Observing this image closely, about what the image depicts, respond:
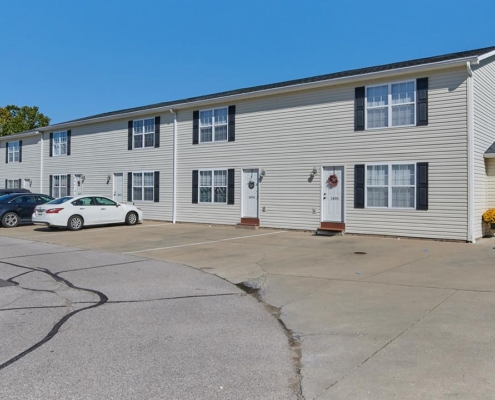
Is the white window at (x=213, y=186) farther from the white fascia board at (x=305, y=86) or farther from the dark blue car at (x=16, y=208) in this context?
the dark blue car at (x=16, y=208)

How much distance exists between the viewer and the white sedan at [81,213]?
1678 cm

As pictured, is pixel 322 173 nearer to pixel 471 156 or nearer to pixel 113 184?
pixel 471 156

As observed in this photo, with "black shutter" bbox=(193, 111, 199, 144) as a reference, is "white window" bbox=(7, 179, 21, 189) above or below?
below

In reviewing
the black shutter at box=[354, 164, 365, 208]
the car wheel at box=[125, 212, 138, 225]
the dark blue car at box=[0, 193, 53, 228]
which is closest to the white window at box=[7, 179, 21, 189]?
the dark blue car at box=[0, 193, 53, 228]

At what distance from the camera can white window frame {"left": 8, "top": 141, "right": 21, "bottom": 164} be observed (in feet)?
97.3

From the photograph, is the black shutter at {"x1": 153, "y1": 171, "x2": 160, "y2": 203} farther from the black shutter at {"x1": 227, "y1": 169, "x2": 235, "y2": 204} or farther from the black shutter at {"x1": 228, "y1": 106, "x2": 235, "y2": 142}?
the black shutter at {"x1": 228, "y1": 106, "x2": 235, "y2": 142}

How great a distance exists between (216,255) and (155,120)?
38.9 feet

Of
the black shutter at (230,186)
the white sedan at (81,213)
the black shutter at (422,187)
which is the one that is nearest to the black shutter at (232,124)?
the black shutter at (230,186)

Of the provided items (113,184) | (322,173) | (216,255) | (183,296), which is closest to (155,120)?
(113,184)

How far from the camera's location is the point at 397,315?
5.84m

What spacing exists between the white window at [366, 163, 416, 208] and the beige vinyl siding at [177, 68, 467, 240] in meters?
0.24

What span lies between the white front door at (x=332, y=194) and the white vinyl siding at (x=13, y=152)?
22.4m

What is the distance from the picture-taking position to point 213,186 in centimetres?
1903

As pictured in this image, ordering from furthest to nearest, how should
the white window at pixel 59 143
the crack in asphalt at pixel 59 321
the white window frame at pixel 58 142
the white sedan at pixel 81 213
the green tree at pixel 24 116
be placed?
1. the green tree at pixel 24 116
2. the white window frame at pixel 58 142
3. the white window at pixel 59 143
4. the white sedan at pixel 81 213
5. the crack in asphalt at pixel 59 321
